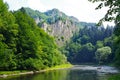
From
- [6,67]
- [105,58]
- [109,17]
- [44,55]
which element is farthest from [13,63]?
[105,58]

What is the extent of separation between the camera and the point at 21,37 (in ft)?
340

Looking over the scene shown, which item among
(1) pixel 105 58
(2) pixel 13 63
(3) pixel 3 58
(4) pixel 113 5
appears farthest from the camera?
(1) pixel 105 58

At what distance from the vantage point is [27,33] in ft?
352

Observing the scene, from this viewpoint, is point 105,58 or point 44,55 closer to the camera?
point 44,55

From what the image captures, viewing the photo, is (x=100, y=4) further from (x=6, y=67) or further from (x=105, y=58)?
(x=105, y=58)

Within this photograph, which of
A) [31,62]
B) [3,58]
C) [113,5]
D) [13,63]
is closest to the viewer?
[113,5]

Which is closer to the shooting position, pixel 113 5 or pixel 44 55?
pixel 113 5

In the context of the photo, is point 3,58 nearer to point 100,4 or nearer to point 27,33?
point 27,33

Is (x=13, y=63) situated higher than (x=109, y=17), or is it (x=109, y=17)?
(x=109, y=17)

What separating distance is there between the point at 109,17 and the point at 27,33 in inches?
3333

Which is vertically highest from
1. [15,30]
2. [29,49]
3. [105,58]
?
[15,30]

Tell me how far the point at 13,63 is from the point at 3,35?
948 cm

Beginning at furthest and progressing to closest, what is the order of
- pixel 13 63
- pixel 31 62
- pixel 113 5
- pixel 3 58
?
pixel 31 62 < pixel 13 63 < pixel 3 58 < pixel 113 5

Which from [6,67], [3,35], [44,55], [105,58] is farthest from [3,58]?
[105,58]
